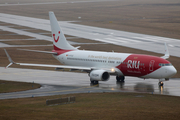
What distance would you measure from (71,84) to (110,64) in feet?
22.9

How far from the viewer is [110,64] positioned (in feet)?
183

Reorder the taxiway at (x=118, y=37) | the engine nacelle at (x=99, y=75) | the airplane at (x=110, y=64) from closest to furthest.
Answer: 1. the airplane at (x=110, y=64)
2. the engine nacelle at (x=99, y=75)
3. the taxiway at (x=118, y=37)

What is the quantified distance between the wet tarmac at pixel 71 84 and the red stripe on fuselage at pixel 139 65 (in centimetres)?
Answer: 219

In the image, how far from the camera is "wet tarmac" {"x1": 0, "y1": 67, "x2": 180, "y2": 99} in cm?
4834

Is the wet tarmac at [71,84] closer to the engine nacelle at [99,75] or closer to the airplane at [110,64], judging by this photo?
the engine nacelle at [99,75]

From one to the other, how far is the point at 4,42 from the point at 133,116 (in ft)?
269

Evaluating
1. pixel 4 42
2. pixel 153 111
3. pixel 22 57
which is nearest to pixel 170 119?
pixel 153 111

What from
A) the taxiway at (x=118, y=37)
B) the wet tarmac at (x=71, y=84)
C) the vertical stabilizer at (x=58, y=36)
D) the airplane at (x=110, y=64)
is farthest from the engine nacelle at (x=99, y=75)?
the taxiway at (x=118, y=37)

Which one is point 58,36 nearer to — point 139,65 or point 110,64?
point 110,64

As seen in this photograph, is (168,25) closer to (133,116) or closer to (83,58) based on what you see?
(83,58)

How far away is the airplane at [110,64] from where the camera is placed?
5147 centimetres

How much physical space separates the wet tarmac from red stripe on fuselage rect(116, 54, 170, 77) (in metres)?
2.19

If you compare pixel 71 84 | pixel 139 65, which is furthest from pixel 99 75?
pixel 139 65

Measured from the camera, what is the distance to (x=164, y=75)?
51000 millimetres
